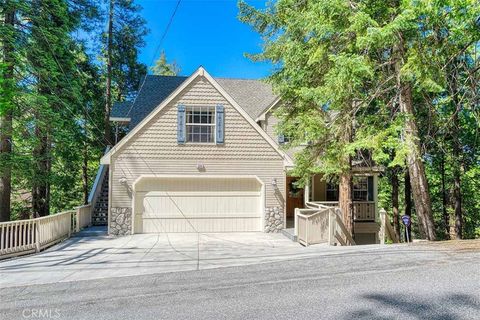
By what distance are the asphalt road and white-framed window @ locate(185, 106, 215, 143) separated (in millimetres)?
6522

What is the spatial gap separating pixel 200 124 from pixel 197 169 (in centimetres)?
173

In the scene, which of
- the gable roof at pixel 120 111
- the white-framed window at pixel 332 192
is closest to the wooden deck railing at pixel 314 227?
the white-framed window at pixel 332 192

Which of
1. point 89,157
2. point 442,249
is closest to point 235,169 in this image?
point 442,249

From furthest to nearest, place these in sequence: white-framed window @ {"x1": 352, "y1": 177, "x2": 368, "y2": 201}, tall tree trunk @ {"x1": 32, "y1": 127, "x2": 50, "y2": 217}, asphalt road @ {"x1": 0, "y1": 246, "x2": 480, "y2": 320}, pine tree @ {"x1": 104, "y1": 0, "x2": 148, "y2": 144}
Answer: pine tree @ {"x1": 104, "y1": 0, "x2": 148, "y2": 144}
white-framed window @ {"x1": 352, "y1": 177, "x2": 368, "y2": 201}
tall tree trunk @ {"x1": 32, "y1": 127, "x2": 50, "y2": 217}
asphalt road @ {"x1": 0, "y1": 246, "x2": 480, "y2": 320}

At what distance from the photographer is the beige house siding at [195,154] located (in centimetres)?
1134

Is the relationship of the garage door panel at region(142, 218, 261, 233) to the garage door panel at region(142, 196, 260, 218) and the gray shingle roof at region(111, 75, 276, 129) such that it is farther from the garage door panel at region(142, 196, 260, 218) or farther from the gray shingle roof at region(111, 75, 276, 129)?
the gray shingle roof at region(111, 75, 276, 129)

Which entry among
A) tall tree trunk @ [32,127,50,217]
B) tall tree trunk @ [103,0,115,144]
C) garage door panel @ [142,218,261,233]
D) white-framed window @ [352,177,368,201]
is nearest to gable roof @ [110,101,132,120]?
tall tree trunk @ [32,127,50,217]

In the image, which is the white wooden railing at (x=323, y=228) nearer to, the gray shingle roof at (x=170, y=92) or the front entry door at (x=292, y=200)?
the front entry door at (x=292, y=200)

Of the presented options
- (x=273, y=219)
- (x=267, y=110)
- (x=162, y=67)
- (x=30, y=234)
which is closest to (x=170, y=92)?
(x=267, y=110)

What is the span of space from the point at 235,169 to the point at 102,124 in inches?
431

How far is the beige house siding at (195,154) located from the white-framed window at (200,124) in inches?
9.2

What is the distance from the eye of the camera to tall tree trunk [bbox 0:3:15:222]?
1100 cm

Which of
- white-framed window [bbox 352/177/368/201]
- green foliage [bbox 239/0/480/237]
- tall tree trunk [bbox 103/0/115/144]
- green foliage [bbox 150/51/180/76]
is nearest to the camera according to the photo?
green foliage [bbox 239/0/480/237]

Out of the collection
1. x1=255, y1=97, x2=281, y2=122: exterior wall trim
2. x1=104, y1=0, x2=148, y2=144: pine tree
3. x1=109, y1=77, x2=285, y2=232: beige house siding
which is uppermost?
x1=104, y1=0, x2=148, y2=144: pine tree
